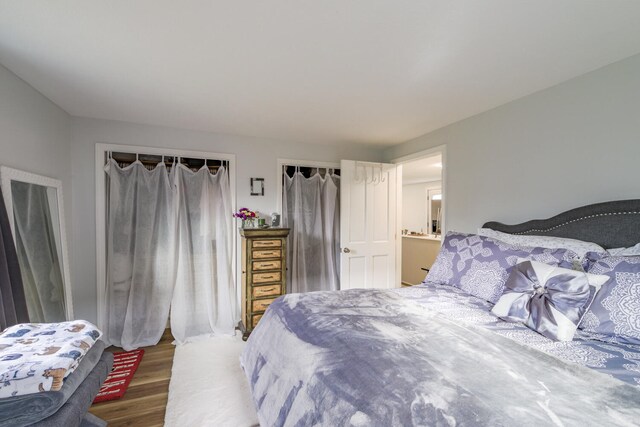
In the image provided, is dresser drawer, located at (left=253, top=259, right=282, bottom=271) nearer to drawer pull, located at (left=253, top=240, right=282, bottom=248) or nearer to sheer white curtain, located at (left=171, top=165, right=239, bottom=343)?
drawer pull, located at (left=253, top=240, right=282, bottom=248)

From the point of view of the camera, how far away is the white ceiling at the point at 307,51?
1.33 meters

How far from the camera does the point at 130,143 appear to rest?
3.01 m

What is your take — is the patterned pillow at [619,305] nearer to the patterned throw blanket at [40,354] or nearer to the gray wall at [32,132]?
the patterned throw blanket at [40,354]

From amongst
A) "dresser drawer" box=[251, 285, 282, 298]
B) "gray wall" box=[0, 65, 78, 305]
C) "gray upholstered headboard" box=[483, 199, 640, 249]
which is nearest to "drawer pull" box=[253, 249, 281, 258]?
"dresser drawer" box=[251, 285, 282, 298]

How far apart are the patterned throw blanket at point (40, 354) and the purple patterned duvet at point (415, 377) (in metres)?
0.87

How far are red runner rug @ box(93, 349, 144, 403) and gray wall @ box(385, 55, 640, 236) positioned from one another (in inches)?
130

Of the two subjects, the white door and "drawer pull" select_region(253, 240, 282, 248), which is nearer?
"drawer pull" select_region(253, 240, 282, 248)

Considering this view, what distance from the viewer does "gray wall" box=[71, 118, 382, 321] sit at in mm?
2854

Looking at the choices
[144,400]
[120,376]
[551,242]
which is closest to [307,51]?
[551,242]

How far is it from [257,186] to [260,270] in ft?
3.53

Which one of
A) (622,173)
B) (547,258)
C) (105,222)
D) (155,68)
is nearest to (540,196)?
(622,173)

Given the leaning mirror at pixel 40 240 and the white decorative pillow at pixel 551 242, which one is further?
the leaning mirror at pixel 40 240

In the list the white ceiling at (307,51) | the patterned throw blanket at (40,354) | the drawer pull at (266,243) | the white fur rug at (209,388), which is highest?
the white ceiling at (307,51)

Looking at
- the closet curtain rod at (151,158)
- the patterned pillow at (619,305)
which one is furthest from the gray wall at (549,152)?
the closet curtain rod at (151,158)
